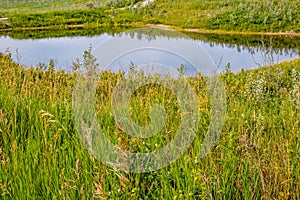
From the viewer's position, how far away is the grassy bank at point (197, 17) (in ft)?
127

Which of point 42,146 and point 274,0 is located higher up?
point 274,0

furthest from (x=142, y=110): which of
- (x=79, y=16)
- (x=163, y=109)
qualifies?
(x=79, y=16)

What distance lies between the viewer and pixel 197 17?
4691 centimetres

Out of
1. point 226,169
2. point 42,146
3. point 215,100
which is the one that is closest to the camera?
point 226,169

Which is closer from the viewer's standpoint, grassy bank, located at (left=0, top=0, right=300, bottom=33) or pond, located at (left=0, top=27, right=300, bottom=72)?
pond, located at (left=0, top=27, right=300, bottom=72)

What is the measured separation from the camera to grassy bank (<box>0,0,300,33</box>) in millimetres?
38719

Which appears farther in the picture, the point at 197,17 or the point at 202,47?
the point at 197,17

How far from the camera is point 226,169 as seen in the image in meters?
2.92

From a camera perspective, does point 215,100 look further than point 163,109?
Yes

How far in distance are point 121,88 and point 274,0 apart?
4799 centimetres

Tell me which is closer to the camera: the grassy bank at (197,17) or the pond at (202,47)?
the pond at (202,47)

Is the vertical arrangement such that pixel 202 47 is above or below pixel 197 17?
above

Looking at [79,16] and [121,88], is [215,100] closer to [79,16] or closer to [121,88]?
[121,88]

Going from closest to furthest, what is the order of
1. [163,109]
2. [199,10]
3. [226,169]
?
[226,169], [163,109], [199,10]
